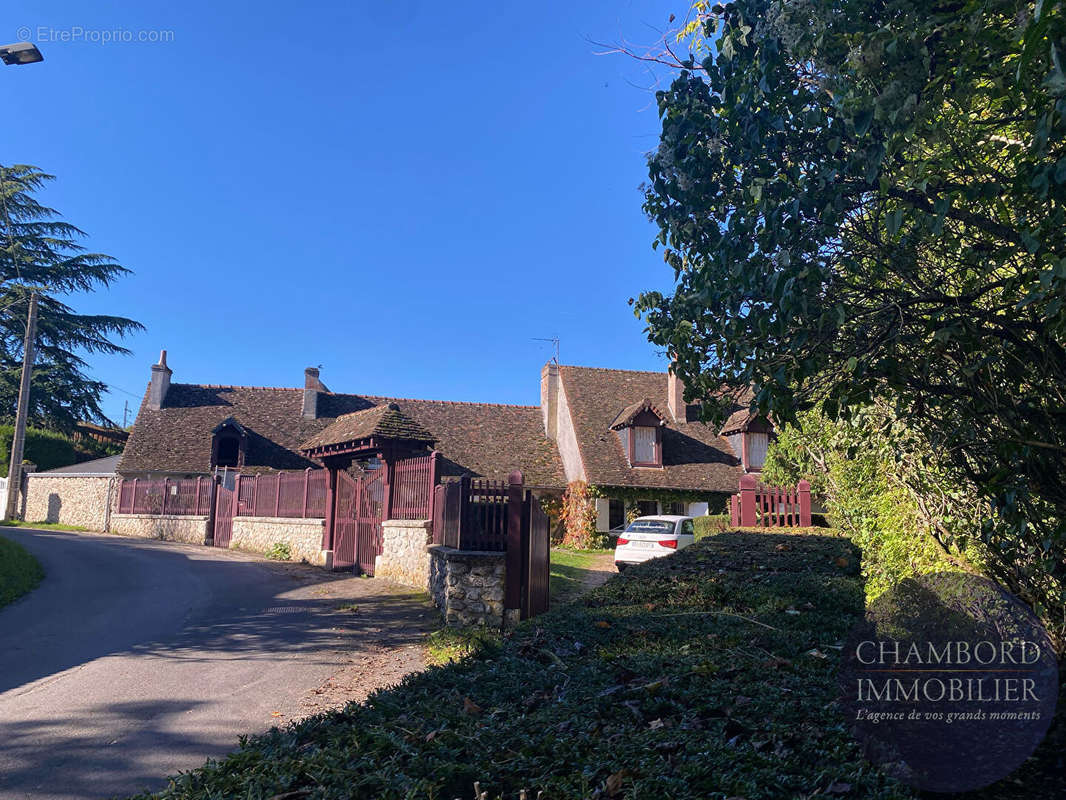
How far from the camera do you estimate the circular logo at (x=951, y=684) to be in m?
3.35

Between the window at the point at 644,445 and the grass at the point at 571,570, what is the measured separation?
4492 millimetres

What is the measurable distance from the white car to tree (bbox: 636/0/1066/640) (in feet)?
39.7

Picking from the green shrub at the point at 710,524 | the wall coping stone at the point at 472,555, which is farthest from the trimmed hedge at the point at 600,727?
the green shrub at the point at 710,524

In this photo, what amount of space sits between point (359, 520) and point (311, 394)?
739 inches

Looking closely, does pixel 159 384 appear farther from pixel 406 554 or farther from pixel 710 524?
pixel 710 524

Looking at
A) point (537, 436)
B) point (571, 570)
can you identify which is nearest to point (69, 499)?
point (537, 436)

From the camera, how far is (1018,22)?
12.6 ft

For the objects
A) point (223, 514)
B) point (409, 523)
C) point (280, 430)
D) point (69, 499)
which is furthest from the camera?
point (280, 430)

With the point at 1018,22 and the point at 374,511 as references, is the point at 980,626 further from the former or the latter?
the point at 374,511

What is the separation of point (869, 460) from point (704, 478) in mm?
21227

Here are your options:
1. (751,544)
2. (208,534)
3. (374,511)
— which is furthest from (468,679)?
(208,534)

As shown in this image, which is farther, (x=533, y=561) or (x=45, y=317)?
(x=45, y=317)

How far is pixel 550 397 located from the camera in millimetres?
34000

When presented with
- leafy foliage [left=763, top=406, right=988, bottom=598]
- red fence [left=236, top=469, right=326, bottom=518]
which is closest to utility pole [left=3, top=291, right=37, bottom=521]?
red fence [left=236, top=469, right=326, bottom=518]
